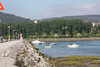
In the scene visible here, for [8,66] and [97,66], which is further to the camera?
[97,66]

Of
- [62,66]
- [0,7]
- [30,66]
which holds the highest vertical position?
[0,7]

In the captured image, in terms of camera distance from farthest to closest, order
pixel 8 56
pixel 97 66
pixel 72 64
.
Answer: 1. pixel 72 64
2. pixel 97 66
3. pixel 8 56

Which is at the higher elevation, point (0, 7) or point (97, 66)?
point (0, 7)

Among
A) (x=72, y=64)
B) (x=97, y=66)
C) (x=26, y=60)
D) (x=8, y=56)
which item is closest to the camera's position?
(x=26, y=60)

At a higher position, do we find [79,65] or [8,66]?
[8,66]

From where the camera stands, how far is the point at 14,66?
688 inches

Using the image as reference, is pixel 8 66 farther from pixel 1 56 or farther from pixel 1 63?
pixel 1 56

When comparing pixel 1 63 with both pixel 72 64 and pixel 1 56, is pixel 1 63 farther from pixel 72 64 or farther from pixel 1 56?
A: pixel 72 64

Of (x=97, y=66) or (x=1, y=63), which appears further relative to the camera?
(x=97, y=66)

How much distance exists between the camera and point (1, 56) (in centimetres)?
2253

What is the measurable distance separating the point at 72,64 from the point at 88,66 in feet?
9.62

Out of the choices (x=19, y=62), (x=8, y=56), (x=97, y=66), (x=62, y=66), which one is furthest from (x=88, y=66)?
(x=19, y=62)

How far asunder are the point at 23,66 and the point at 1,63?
2.08 meters

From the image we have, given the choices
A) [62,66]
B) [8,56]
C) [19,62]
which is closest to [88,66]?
[62,66]
